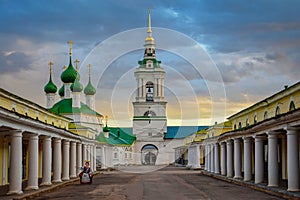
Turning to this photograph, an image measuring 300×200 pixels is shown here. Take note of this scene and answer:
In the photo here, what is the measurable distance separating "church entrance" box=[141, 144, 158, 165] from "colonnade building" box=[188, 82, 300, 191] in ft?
181

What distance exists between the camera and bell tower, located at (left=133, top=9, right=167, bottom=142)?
103438mm

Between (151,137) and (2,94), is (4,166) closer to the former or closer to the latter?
(2,94)

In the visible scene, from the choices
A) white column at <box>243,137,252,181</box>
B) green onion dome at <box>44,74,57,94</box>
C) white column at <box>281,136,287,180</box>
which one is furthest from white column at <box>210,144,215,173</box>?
green onion dome at <box>44,74,57,94</box>

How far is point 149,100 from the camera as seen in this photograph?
344 ft

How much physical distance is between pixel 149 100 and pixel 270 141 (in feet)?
261

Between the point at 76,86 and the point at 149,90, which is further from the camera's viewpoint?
the point at 149,90

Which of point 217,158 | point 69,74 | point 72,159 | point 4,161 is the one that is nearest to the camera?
point 4,161

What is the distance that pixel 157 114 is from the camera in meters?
105

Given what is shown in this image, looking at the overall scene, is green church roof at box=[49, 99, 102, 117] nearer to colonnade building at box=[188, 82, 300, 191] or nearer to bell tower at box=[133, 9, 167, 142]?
colonnade building at box=[188, 82, 300, 191]

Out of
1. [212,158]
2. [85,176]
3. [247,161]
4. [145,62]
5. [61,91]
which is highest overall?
[145,62]

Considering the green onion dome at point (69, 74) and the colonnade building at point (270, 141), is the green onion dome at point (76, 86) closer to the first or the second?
the green onion dome at point (69, 74)

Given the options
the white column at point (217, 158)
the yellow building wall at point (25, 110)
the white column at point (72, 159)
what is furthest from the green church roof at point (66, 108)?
the white column at point (72, 159)

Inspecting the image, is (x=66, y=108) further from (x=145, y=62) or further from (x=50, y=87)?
(x=145, y=62)

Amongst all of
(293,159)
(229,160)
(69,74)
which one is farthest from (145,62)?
(293,159)
